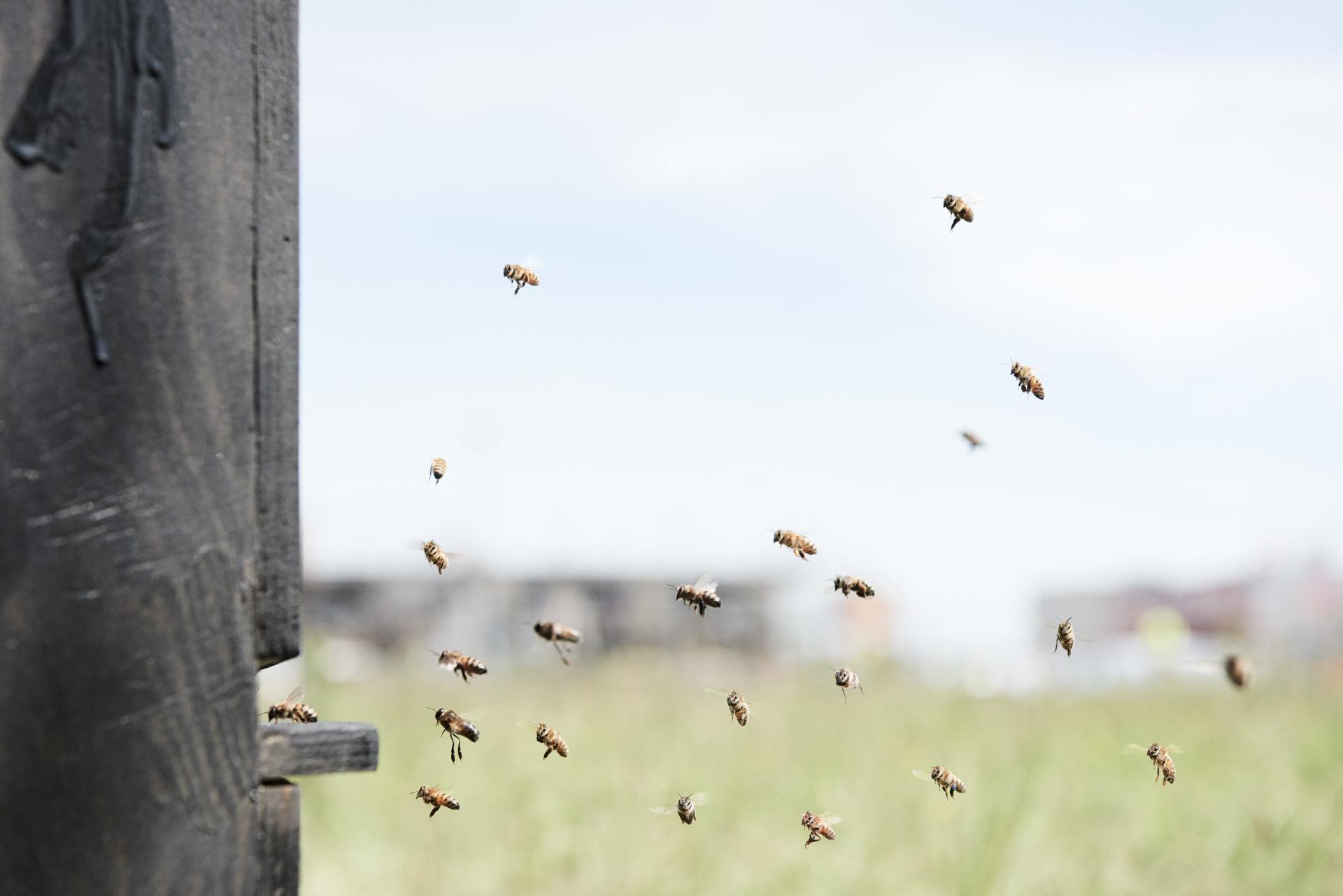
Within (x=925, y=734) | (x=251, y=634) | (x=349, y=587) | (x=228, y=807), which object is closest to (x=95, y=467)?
(x=251, y=634)

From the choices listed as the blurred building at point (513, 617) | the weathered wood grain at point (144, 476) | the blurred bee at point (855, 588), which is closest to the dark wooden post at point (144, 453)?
the weathered wood grain at point (144, 476)

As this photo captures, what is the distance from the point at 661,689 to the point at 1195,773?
145 inches

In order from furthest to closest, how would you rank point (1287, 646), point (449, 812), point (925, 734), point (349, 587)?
point (349, 587) → point (1287, 646) → point (925, 734) → point (449, 812)

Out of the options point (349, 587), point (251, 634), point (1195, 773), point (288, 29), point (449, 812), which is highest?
point (288, 29)

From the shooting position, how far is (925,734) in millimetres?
6902

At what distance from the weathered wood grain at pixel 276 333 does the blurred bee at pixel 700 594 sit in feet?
3.21

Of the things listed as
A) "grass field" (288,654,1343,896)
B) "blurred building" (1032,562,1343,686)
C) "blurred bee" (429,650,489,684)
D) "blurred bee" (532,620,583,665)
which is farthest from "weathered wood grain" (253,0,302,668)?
"blurred building" (1032,562,1343,686)

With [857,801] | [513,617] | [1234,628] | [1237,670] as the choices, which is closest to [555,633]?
[1237,670]

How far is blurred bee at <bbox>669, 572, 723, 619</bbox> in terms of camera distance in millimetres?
2594

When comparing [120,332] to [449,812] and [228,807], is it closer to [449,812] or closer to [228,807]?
[228,807]

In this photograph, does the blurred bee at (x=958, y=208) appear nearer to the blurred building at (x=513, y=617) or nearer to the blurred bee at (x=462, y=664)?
the blurred bee at (x=462, y=664)

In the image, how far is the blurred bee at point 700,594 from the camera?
2.59m

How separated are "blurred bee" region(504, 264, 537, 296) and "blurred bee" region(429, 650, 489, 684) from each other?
1.16 metres

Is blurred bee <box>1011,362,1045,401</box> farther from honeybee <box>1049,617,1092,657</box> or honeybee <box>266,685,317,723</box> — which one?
honeybee <box>266,685,317,723</box>
